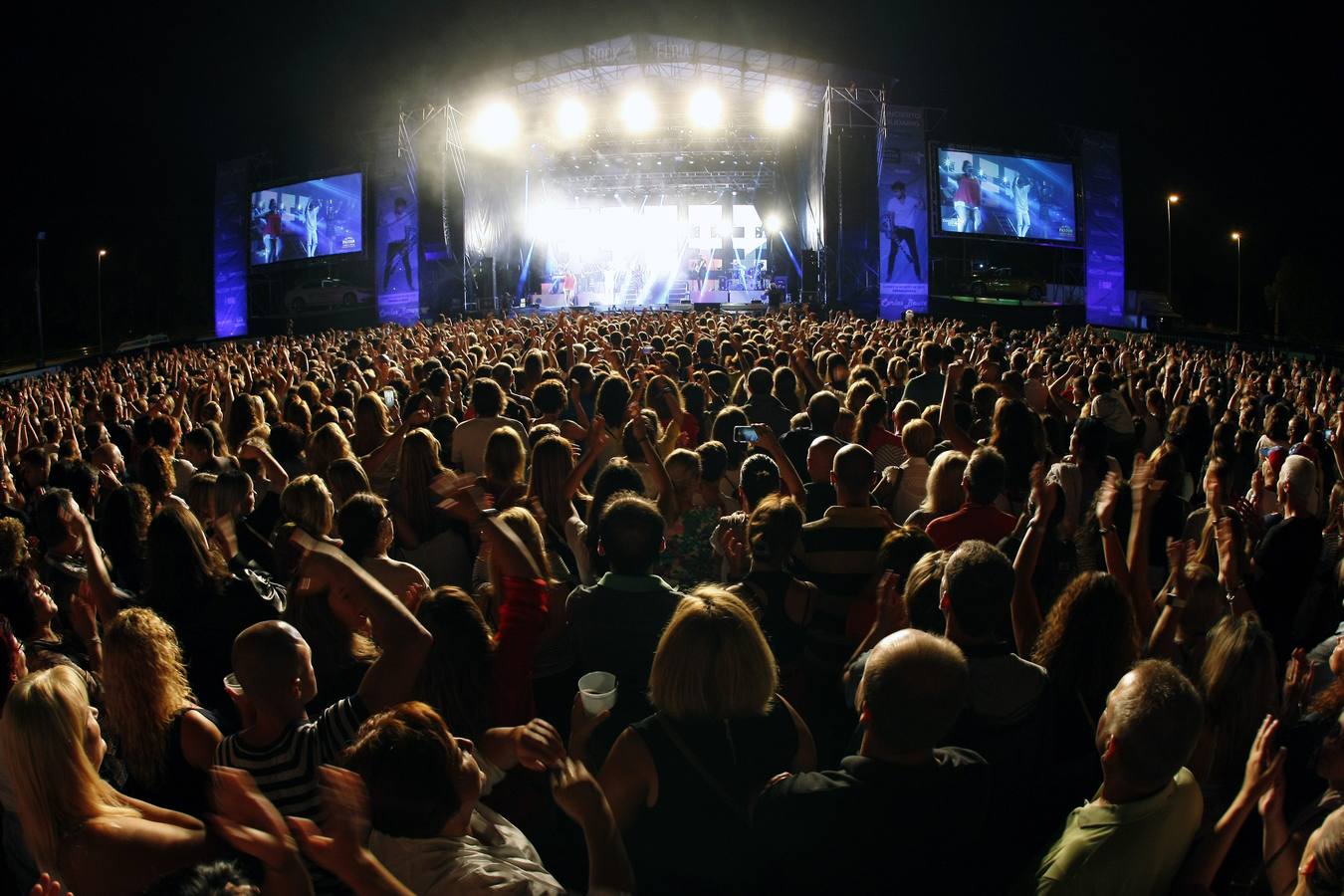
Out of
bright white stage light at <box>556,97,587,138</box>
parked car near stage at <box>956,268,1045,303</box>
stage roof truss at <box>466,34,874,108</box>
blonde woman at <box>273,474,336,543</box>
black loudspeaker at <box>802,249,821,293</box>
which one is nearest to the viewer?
blonde woman at <box>273,474,336,543</box>

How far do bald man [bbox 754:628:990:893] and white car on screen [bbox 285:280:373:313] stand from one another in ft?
102

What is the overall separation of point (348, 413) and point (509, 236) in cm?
2883

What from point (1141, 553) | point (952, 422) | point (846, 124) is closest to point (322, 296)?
point (846, 124)

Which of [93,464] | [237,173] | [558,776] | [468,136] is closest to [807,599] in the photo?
[558,776]

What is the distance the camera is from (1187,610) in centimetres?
363

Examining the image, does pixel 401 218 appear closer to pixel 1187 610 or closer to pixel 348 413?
pixel 348 413

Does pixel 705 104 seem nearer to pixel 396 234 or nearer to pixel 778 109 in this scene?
pixel 778 109

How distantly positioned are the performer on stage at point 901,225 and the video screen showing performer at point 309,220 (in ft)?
49.1

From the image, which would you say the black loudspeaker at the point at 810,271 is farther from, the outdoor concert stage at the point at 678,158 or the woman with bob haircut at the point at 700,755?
the woman with bob haircut at the point at 700,755

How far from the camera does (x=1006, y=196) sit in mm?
28906

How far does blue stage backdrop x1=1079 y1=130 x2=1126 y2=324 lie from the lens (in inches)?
1106

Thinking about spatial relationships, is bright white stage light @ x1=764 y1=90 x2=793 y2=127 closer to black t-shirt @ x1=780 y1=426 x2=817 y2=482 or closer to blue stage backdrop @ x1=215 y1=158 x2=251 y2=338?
blue stage backdrop @ x1=215 y1=158 x2=251 y2=338

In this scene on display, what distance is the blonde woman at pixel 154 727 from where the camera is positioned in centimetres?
280

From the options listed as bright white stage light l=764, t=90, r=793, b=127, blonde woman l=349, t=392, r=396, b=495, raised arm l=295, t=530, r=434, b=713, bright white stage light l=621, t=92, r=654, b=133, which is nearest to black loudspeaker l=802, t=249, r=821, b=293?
bright white stage light l=764, t=90, r=793, b=127
